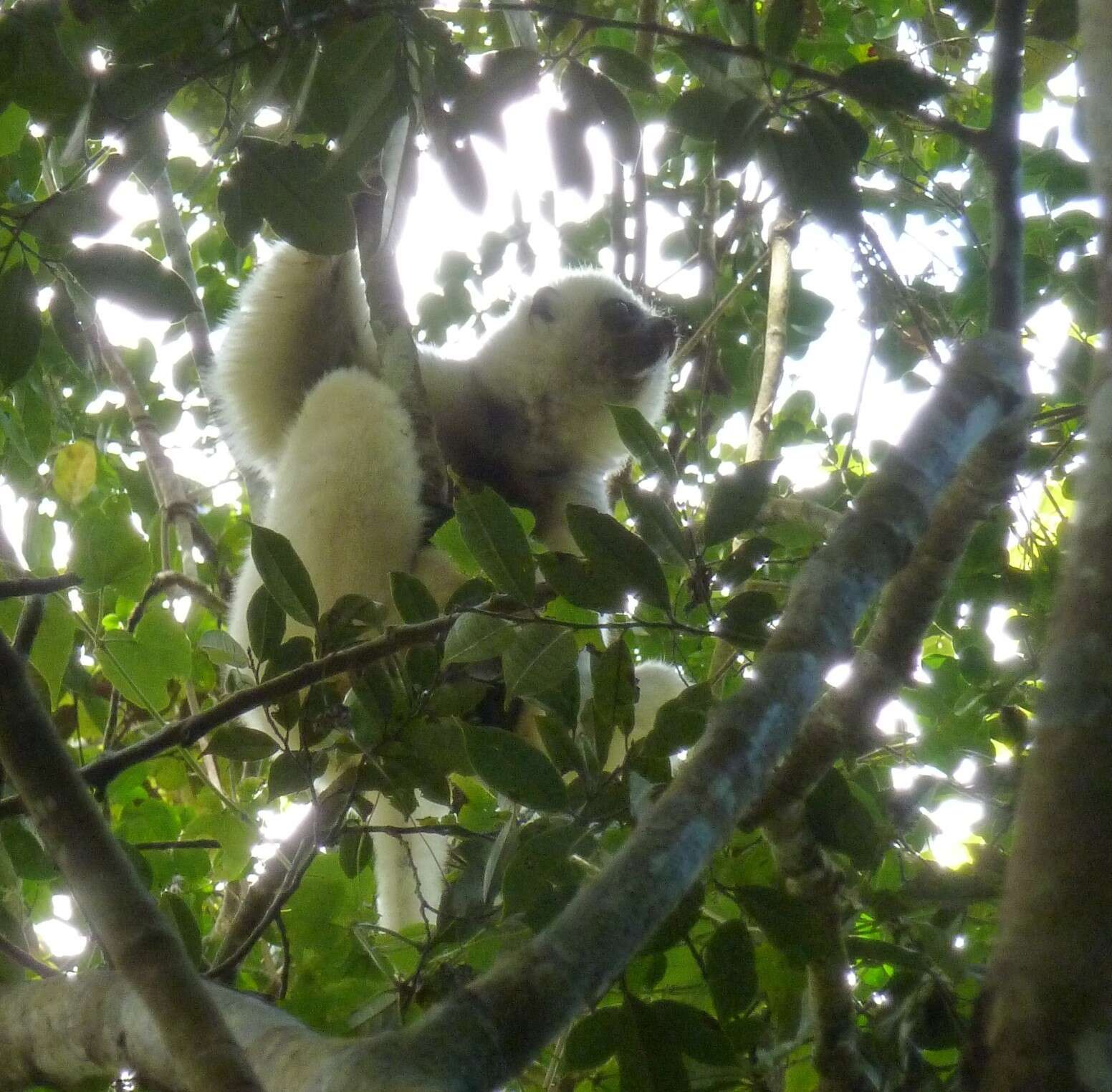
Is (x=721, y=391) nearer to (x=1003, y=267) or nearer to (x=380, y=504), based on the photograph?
(x=380, y=504)

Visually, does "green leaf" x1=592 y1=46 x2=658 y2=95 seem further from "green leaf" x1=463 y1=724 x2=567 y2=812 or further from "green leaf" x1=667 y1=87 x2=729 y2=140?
"green leaf" x1=463 y1=724 x2=567 y2=812

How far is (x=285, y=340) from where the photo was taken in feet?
11.7

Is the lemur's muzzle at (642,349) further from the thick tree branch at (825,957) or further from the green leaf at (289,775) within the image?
the thick tree branch at (825,957)

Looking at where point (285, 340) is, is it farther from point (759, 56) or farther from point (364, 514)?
point (759, 56)

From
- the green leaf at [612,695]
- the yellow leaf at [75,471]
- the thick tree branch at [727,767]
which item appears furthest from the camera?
the yellow leaf at [75,471]

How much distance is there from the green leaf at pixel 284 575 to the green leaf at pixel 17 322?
59 cm

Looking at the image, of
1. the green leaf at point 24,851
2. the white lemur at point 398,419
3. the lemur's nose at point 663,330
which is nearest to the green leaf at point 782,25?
the white lemur at point 398,419

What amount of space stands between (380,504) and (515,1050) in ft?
7.46

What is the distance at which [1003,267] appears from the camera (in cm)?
161

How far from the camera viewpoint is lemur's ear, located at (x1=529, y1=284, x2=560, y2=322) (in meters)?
4.37

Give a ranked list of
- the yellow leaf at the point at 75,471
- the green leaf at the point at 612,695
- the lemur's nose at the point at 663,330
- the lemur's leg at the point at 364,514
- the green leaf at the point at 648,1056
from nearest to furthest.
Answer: the green leaf at the point at 648,1056 → the green leaf at the point at 612,695 → the lemur's leg at the point at 364,514 → the yellow leaf at the point at 75,471 → the lemur's nose at the point at 663,330

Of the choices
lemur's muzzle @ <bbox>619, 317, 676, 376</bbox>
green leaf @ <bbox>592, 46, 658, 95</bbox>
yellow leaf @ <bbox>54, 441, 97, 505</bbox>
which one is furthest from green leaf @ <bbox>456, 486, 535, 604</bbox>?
lemur's muzzle @ <bbox>619, 317, 676, 376</bbox>

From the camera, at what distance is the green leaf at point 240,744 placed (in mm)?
1938

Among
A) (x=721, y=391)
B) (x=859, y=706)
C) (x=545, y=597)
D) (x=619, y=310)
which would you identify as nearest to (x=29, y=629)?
(x=545, y=597)
